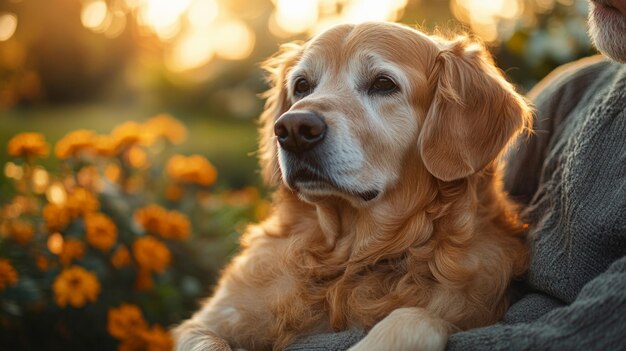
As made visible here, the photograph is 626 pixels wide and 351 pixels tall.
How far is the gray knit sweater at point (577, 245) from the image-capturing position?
1.76 m

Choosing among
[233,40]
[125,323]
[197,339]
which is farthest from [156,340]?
[233,40]

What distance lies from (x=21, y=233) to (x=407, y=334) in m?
2.31

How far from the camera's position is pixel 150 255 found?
3707 millimetres

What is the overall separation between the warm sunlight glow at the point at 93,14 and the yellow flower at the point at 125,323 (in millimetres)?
7011

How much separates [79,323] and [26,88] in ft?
29.4

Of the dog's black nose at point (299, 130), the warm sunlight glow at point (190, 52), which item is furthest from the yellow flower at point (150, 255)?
the warm sunlight glow at point (190, 52)

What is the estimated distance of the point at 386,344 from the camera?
6.72 feet

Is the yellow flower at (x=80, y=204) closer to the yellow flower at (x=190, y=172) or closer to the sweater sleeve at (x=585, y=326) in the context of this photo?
the yellow flower at (x=190, y=172)

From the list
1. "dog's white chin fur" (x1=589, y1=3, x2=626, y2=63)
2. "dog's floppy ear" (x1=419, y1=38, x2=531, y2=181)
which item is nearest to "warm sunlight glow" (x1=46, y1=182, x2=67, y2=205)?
"dog's floppy ear" (x1=419, y1=38, x2=531, y2=181)

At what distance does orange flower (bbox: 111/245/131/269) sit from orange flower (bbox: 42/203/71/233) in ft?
1.01

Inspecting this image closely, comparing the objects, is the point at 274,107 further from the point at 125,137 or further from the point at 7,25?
the point at 7,25

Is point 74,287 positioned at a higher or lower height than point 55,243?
lower

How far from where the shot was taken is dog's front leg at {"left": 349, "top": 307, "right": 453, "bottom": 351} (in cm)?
204

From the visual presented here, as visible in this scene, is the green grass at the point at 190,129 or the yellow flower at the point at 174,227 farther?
the green grass at the point at 190,129
